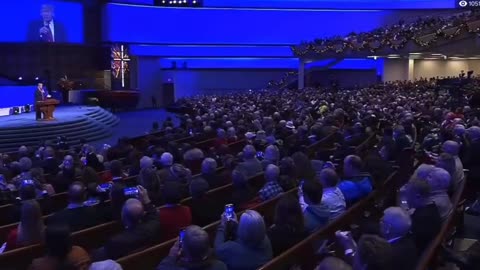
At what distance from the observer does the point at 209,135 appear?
1155 centimetres

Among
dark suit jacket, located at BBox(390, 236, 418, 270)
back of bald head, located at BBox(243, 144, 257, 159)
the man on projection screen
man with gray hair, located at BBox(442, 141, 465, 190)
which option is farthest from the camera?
the man on projection screen

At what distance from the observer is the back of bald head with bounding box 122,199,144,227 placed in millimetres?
4523

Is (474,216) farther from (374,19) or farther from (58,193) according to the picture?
(374,19)

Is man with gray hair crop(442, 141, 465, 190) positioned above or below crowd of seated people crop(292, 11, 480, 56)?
below

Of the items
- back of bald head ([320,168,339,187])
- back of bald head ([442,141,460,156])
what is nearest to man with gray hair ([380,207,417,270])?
back of bald head ([320,168,339,187])

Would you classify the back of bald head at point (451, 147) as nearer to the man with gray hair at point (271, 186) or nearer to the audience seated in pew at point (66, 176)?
the man with gray hair at point (271, 186)

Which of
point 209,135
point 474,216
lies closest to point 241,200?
point 474,216

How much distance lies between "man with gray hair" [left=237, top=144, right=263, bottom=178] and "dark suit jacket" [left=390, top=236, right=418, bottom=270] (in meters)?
3.47

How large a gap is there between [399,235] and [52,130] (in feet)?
42.7

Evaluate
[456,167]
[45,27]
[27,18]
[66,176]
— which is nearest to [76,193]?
[66,176]

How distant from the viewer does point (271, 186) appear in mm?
6070

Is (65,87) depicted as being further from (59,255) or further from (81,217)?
(59,255)

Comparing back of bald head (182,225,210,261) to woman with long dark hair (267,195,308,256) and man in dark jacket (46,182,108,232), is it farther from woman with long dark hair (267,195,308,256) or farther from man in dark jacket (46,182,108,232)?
man in dark jacket (46,182,108,232)

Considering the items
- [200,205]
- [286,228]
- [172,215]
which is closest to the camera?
[286,228]
